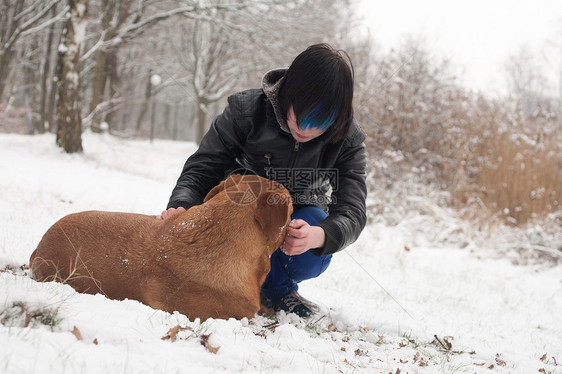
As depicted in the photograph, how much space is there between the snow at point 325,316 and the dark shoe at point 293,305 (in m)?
0.08

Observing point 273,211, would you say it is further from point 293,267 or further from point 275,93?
point 293,267

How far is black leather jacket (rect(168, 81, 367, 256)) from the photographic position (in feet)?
8.80

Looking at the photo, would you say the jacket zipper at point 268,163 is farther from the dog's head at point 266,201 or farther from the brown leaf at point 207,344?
the brown leaf at point 207,344

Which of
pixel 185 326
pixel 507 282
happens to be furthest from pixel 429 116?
pixel 185 326

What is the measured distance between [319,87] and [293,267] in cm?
128

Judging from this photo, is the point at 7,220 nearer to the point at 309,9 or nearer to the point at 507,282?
the point at 507,282

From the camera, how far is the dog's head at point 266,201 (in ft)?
6.82

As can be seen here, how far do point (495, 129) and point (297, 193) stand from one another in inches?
313

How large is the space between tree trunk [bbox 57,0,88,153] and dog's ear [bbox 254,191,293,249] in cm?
895

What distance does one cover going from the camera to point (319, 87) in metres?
2.20

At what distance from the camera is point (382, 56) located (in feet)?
34.9

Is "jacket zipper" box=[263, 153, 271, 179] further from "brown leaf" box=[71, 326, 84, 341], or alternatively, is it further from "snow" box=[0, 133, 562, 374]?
"brown leaf" box=[71, 326, 84, 341]

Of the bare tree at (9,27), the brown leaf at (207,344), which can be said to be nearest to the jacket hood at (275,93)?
the brown leaf at (207,344)

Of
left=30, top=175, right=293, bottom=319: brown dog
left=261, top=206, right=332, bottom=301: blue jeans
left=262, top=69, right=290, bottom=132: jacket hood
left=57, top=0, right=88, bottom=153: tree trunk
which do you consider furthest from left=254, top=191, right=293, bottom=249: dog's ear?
left=57, top=0, right=88, bottom=153: tree trunk
